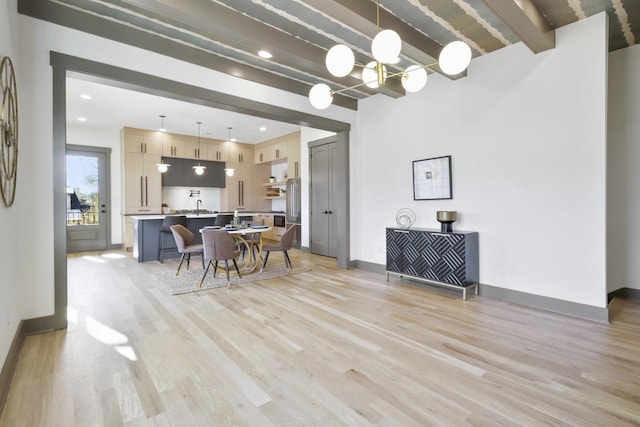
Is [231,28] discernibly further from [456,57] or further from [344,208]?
[344,208]

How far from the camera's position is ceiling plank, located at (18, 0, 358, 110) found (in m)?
2.70

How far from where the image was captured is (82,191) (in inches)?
288

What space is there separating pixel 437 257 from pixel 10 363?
399cm

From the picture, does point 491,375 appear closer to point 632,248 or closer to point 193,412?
point 193,412

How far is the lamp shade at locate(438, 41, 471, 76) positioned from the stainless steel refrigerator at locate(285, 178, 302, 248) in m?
5.56

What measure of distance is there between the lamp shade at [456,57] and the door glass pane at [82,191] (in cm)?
826

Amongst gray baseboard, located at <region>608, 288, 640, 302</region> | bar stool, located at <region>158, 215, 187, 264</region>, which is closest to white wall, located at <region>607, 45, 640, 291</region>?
gray baseboard, located at <region>608, 288, 640, 302</region>

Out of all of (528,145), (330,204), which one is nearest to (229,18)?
(528,145)

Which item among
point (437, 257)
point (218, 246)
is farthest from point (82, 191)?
point (437, 257)

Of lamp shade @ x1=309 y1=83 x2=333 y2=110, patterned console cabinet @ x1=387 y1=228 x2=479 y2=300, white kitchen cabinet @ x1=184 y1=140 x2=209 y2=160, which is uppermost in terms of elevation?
white kitchen cabinet @ x1=184 y1=140 x2=209 y2=160

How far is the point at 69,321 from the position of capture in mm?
2920

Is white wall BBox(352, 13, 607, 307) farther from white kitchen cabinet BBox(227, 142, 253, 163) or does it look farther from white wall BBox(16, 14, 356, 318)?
white kitchen cabinet BBox(227, 142, 253, 163)

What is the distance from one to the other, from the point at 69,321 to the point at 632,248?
619 centimetres

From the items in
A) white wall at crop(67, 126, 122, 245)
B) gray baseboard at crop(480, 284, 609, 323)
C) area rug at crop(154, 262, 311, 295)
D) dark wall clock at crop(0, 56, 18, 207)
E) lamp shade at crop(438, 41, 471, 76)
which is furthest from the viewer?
white wall at crop(67, 126, 122, 245)
